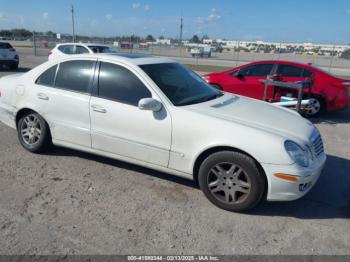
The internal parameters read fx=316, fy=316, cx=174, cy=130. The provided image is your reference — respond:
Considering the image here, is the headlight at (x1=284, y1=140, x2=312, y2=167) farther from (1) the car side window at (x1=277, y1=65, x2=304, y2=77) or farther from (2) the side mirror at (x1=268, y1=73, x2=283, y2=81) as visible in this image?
(1) the car side window at (x1=277, y1=65, x2=304, y2=77)

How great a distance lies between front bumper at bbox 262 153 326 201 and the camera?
3.21 m

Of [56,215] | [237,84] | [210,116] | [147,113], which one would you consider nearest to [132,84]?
[147,113]

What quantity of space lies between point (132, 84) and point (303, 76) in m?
6.00

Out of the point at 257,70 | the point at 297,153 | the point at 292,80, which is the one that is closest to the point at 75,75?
the point at 297,153

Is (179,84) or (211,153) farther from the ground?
(179,84)

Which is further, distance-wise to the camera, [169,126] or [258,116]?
[258,116]

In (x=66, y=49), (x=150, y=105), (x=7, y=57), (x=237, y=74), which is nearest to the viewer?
(x=150, y=105)

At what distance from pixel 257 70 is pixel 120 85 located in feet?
19.0

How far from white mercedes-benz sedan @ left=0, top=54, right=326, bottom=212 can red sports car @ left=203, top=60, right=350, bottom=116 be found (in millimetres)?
4261

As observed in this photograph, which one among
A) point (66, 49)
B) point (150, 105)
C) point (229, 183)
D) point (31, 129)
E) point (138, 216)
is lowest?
point (138, 216)

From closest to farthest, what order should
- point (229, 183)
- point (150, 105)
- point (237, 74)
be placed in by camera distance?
1. point (229, 183)
2. point (150, 105)
3. point (237, 74)

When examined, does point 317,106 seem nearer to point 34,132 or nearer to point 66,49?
point 34,132

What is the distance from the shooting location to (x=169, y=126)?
365 centimetres

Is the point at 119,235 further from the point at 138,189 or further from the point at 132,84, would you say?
the point at 132,84
